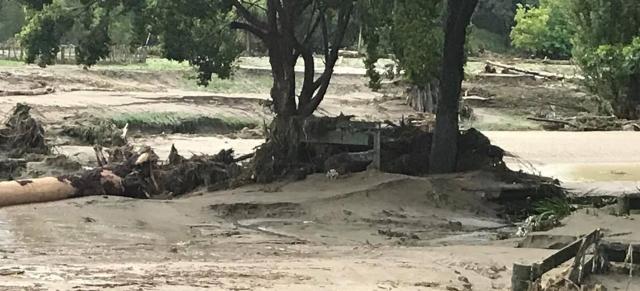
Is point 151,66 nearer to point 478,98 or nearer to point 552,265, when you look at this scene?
point 478,98

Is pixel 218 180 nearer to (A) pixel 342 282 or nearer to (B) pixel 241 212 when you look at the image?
(B) pixel 241 212

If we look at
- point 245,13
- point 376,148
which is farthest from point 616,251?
point 245,13

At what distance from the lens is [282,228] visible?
16.1 metres

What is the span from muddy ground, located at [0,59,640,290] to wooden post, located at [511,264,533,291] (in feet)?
3.52

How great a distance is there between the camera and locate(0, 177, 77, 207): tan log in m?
16.5

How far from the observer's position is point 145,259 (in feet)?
37.8

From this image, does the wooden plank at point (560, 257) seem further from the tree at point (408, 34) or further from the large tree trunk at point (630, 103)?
the large tree trunk at point (630, 103)

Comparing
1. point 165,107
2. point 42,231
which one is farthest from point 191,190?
point 165,107

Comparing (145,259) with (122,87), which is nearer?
(145,259)

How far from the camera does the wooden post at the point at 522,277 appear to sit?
28.2ft

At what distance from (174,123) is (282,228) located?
62.7 feet

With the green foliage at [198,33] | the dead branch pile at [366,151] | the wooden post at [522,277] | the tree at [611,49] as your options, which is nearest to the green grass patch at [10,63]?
the tree at [611,49]

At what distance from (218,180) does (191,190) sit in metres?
0.58

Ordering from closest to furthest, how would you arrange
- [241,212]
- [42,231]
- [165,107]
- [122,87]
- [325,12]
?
[42,231] → [241,212] → [325,12] → [165,107] → [122,87]
